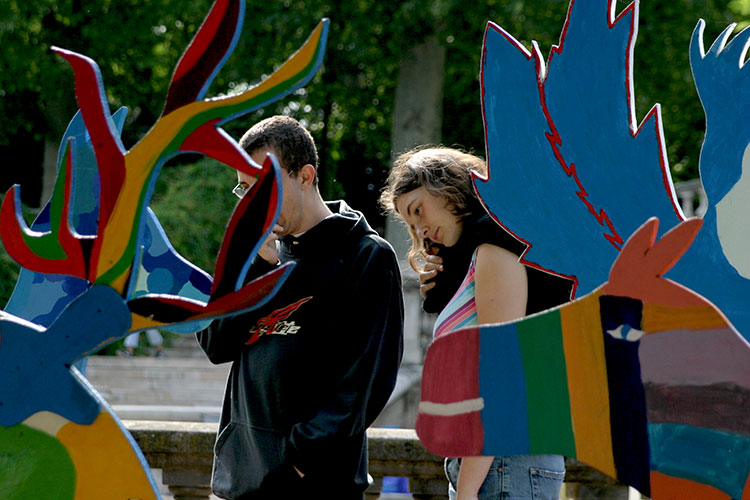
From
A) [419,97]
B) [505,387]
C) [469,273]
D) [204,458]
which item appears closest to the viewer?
[505,387]

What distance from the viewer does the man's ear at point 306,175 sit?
212cm

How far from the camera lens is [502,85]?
2250 mm

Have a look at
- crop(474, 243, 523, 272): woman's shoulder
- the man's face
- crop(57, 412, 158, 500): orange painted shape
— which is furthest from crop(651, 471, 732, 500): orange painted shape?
the man's face

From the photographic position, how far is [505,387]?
1.61 metres

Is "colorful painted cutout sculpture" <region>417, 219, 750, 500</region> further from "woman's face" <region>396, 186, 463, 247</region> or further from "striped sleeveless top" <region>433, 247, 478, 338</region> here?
"woman's face" <region>396, 186, 463, 247</region>

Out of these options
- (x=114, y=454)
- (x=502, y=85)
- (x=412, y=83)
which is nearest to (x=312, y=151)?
(x=502, y=85)

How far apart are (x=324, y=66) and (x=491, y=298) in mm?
8415

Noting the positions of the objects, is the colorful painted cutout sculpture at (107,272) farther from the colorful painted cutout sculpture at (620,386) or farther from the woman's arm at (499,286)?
the woman's arm at (499,286)

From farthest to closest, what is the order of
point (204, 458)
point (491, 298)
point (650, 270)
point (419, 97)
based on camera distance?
point (419, 97) → point (204, 458) → point (491, 298) → point (650, 270)

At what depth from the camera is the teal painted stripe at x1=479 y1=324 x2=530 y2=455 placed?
5.26ft

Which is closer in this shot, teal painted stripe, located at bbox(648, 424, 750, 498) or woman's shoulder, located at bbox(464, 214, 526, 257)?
teal painted stripe, located at bbox(648, 424, 750, 498)

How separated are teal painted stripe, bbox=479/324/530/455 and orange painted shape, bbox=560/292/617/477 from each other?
9cm

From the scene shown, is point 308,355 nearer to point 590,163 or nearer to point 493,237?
point 493,237

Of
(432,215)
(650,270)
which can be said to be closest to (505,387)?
(650,270)
